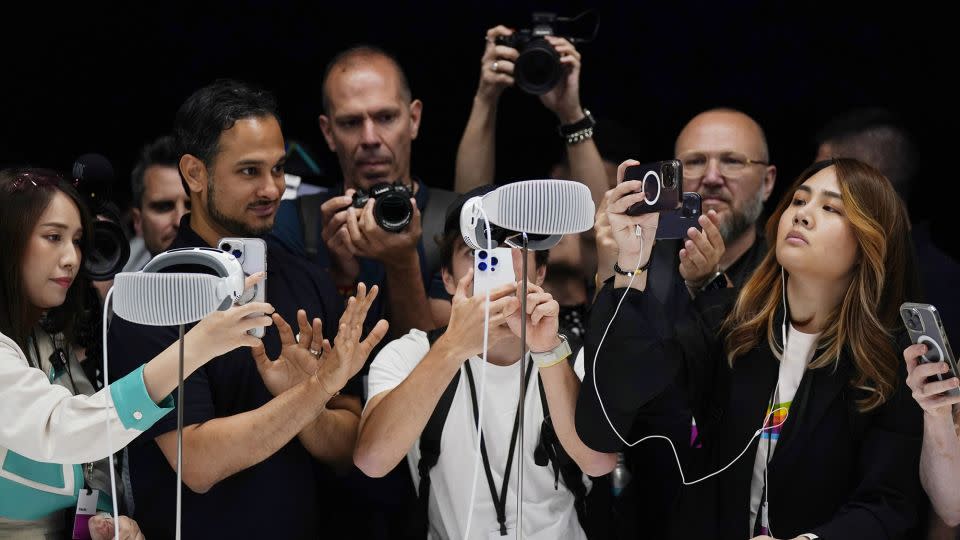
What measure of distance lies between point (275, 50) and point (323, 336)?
151 cm

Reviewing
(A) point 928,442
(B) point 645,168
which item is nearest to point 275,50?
(B) point 645,168

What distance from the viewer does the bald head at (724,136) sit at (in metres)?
3.08

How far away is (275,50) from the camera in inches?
146

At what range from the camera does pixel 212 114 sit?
8.17 feet

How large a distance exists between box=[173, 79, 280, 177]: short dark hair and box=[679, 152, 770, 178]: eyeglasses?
3.69 feet

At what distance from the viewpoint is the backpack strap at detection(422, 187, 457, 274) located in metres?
2.92

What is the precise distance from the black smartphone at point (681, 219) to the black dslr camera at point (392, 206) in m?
0.63

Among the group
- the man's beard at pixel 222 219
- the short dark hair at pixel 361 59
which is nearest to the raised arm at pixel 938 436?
the man's beard at pixel 222 219

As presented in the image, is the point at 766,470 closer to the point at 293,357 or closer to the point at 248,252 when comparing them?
the point at 293,357

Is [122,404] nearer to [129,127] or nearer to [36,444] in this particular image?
[36,444]

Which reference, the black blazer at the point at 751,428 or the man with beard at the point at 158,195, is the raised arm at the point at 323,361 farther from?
the man with beard at the point at 158,195

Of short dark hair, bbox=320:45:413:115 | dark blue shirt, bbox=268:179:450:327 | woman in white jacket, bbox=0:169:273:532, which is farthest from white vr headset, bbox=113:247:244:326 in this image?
short dark hair, bbox=320:45:413:115

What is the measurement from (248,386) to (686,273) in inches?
38.9

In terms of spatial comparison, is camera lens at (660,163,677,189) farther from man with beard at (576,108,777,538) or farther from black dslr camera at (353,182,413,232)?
black dslr camera at (353,182,413,232)
